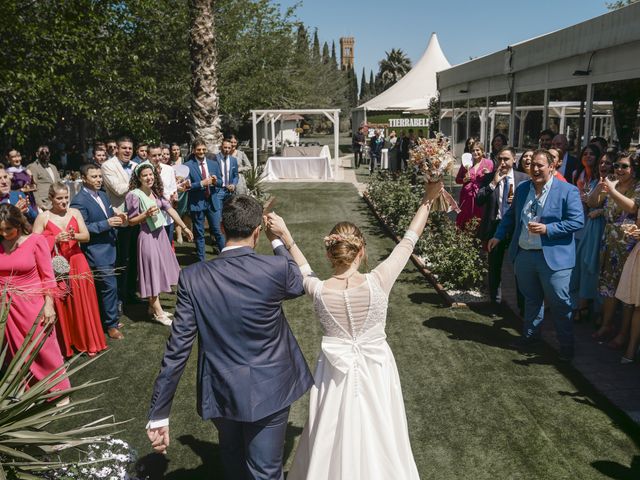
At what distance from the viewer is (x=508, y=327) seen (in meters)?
6.46

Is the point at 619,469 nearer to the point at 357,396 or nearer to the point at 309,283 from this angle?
the point at 357,396

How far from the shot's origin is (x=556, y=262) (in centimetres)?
527

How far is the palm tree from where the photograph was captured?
94.2 metres

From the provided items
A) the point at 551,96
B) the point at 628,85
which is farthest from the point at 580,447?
the point at 551,96

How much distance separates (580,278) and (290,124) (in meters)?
41.2

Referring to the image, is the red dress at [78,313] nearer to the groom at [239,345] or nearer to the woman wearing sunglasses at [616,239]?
the groom at [239,345]

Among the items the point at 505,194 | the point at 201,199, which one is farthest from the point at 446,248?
the point at 201,199

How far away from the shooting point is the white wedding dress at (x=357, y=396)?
3.09 m

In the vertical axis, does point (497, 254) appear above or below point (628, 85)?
below

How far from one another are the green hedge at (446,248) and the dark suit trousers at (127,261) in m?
4.03

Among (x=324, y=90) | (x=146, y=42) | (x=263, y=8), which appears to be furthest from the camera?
(x=324, y=90)

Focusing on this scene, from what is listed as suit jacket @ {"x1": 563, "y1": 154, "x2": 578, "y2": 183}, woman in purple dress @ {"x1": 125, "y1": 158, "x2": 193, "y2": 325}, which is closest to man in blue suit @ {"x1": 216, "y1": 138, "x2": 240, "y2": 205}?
woman in purple dress @ {"x1": 125, "y1": 158, "x2": 193, "y2": 325}

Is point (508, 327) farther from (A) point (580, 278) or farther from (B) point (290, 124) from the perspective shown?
(B) point (290, 124)

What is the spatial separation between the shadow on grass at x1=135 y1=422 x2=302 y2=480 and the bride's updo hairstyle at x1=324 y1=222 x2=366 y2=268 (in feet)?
5.78
